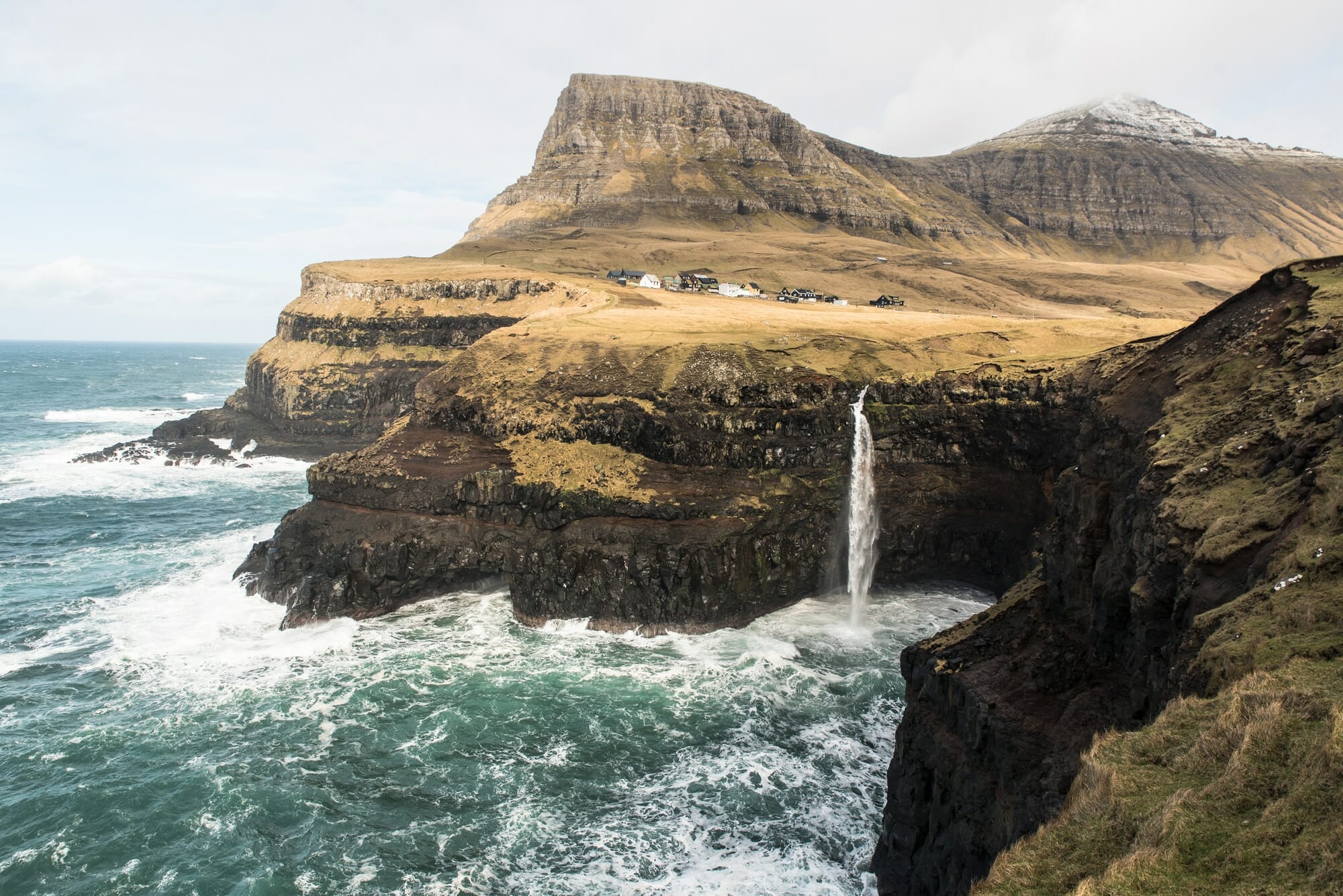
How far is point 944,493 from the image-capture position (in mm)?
43781

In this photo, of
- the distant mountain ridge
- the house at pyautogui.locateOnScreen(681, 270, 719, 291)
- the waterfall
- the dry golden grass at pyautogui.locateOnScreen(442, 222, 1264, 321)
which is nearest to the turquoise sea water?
the waterfall

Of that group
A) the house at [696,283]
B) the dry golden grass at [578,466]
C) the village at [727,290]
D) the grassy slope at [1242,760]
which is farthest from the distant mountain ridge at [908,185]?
the grassy slope at [1242,760]

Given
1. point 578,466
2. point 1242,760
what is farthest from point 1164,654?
point 578,466

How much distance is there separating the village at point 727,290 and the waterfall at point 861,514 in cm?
3675

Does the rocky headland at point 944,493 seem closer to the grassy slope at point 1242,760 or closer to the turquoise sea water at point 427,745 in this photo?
the grassy slope at point 1242,760

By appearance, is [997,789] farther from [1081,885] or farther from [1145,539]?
[1081,885]

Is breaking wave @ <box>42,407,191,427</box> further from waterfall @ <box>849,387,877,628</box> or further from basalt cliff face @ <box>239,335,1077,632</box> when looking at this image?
waterfall @ <box>849,387,877,628</box>

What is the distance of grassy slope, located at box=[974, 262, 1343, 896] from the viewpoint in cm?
881

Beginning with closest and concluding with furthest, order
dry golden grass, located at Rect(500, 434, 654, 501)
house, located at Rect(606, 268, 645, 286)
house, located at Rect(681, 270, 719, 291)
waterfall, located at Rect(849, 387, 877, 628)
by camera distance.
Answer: dry golden grass, located at Rect(500, 434, 654, 501) → waterfall, located at Rect(849, 387, 877, 628) → house, located at Rect(681, 270, 719, 291) → house, located at Rect(606, 268, 645, 286)

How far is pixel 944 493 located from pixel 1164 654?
94.0ft

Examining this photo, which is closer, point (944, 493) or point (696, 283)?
point (944, 493)

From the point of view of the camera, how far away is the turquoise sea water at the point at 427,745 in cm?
2305

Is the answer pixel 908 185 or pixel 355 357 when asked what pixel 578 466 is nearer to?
pixel 355 357

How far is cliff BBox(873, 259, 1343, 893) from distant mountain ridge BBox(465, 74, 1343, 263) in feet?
430
